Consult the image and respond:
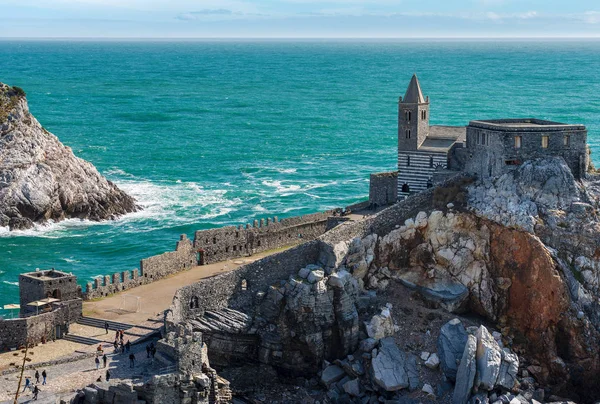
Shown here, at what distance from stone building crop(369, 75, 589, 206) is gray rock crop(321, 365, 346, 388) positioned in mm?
16636

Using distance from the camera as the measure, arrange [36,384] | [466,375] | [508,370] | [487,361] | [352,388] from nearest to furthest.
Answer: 1. [36,384]
2. [466,375]
3. [487,361]
4. [352,388]
5. [508,370]

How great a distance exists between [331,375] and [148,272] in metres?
14.0

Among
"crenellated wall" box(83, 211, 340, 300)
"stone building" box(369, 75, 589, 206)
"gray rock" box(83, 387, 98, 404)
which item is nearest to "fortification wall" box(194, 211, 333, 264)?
"crenellated wall" box(83, 211, 340, 300)

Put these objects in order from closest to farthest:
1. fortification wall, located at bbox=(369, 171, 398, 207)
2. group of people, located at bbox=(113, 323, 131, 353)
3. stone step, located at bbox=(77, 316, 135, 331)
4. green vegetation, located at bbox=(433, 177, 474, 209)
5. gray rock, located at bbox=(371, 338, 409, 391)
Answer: group of people, located at bbox=(113, 323, 131, 353) < gray rock, located at bbox=(371, 338, 409, 391) < stone step, located at bbox=(77, 316, 135, 331) < green vegetation, located at bbox=(433, 177, 474, 209) < fortification wall, located at bbox=(369, 171, 398, 207)

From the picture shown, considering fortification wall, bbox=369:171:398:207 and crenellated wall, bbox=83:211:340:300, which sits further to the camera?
fortification wall, bbox=369:171:398:207

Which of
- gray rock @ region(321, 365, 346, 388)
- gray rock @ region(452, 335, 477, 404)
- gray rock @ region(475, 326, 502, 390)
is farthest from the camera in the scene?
gray rock @ region(321, 365, 346, 388)

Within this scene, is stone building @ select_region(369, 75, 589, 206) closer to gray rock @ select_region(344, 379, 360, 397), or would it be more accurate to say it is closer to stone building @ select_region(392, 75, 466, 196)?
stone building @ select_region(392, 75, 466, 196)

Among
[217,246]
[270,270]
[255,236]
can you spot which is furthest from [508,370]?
[217,246]

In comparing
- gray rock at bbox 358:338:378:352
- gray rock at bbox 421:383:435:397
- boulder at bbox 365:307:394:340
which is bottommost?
gray rock at bbox 421:383:435:397

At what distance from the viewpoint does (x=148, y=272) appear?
65.6 meters

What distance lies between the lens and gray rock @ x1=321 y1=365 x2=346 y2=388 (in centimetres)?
5875

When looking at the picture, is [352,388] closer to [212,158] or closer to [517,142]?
[517,142]

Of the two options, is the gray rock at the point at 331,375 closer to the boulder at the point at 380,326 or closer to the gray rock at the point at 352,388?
the gray rock at the point at 352,388

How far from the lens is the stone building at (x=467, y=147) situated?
67.4 m
